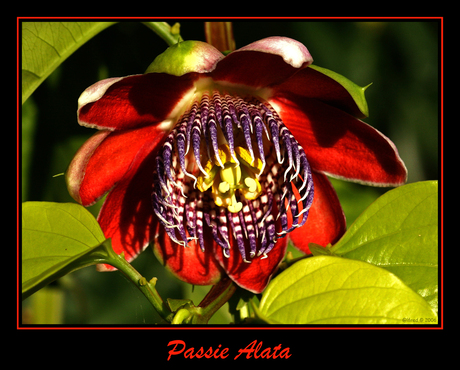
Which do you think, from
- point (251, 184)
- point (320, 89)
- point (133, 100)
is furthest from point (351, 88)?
point (133, 100)

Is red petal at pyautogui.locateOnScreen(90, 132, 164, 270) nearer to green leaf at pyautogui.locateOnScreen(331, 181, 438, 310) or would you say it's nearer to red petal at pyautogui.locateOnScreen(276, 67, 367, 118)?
red petal at pyautogui.locateOnScreen(276, 67, 367, 118)

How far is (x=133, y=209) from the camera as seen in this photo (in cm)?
131

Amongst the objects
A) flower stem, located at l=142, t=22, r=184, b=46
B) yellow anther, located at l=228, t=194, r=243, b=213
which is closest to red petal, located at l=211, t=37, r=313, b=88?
flower stem, located at l=142, t=22, r=184, b=46

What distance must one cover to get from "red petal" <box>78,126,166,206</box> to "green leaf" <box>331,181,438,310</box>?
0.55m

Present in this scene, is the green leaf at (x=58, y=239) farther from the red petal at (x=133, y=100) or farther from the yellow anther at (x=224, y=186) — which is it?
the yellow anther at (x=224, y=186)

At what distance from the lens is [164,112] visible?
4.16 feet

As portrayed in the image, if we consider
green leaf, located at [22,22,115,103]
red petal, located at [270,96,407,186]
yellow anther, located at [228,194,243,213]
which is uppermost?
green leaf, located at [22,22,115,103]

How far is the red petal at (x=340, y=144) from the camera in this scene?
1.22 metres

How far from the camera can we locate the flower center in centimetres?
119

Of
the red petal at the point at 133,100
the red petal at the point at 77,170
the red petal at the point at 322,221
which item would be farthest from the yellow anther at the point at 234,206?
the red petal at the point at 77,170

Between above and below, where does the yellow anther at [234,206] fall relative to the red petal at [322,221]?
above

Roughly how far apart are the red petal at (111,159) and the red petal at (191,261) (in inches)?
8.0

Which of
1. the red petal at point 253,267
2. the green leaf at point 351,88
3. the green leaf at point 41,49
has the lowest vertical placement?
the red petal at point 253,267
